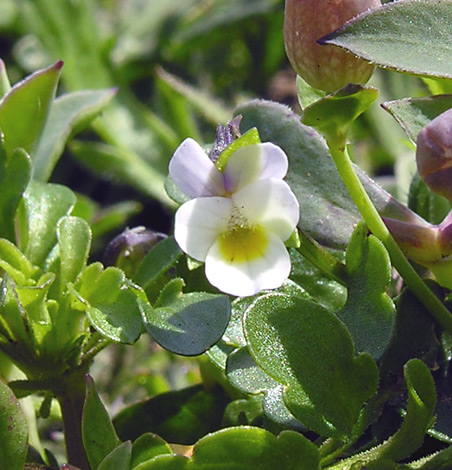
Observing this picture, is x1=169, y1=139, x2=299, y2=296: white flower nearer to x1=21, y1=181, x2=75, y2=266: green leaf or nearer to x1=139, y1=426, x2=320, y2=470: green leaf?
x1=139, y1=426, x2=320, y2=470: green leaf

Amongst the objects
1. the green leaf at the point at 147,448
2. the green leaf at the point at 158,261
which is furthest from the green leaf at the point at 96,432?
the green leaf at the point at 158,261

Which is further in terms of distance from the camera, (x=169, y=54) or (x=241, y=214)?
(x=169, y=54)

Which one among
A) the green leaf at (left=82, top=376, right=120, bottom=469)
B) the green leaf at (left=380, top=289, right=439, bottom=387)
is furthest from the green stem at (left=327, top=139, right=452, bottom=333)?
the green leaf at (left=82, top=376, right=120, bottom=469)

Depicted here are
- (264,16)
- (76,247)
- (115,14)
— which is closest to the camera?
(76,247)

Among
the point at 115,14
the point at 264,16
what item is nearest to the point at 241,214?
the point at 264,16

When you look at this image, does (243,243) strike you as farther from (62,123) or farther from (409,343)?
(62,123)

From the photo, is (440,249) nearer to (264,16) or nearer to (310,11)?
(310,11)
